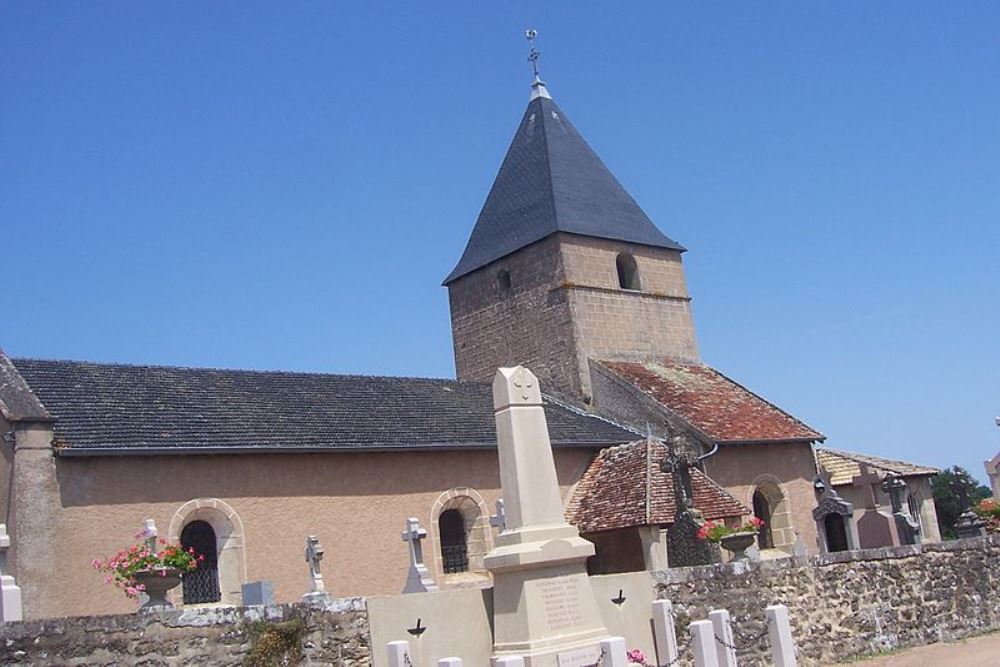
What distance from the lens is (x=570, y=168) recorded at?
2728 centimetres

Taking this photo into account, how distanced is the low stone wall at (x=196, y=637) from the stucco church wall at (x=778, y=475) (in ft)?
42.8

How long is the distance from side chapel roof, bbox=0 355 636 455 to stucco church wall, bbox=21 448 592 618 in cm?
28

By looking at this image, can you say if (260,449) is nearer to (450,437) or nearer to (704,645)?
(450,437)

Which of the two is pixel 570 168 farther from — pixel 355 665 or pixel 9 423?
pixel 355 665

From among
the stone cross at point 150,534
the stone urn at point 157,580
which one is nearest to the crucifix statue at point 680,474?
the stone cross at point 150,534

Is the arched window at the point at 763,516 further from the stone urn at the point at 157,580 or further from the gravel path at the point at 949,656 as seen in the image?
the stone urn at the point at 157,580

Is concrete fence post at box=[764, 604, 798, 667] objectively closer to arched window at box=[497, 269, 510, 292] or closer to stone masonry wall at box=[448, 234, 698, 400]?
stone masonry wall at box=[448, 234, 698, 400]

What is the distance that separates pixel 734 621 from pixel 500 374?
15.7ft

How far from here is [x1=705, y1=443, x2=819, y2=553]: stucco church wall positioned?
71.0 ft

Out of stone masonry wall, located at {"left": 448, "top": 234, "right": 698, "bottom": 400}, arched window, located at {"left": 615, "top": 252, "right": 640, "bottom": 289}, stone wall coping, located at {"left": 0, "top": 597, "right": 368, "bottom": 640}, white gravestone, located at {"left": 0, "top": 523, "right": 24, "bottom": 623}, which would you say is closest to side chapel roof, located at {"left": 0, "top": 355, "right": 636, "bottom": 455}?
stone masonry wall, located at {"left": 448, "top": 234, "right": 698, "bottom": 400}

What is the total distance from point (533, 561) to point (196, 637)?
324 centimetres

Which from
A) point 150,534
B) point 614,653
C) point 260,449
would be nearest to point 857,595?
point 614,653

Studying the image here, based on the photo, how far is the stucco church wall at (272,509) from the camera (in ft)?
46.2

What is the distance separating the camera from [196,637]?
8633 mm
